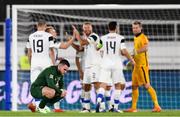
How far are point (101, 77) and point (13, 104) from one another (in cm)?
249

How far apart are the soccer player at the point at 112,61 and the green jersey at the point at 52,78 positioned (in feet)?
4.63

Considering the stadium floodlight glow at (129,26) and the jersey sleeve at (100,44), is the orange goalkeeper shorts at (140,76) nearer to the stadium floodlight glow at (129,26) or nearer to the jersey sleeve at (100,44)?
the jersey sleeve at (100,44)

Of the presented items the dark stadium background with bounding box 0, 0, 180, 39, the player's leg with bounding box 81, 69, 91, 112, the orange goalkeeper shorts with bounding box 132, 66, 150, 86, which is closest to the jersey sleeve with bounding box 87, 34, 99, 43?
the player's leg with bounding box 81, 69, 91, 112

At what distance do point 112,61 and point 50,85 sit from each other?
205cm

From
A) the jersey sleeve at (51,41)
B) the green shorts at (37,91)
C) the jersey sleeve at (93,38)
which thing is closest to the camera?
the green shorts at (37,91)

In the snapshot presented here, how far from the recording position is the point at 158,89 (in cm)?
2273

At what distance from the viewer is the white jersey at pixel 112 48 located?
17.3 meters

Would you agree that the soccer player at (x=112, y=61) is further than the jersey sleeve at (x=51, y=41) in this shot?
Yes

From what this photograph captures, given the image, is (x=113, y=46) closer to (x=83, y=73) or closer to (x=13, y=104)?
(x=83, y=73)

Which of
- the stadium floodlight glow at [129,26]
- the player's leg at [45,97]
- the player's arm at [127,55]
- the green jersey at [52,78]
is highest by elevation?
the stadium floodlight glow at [129,26]

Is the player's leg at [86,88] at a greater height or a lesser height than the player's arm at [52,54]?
lesser
